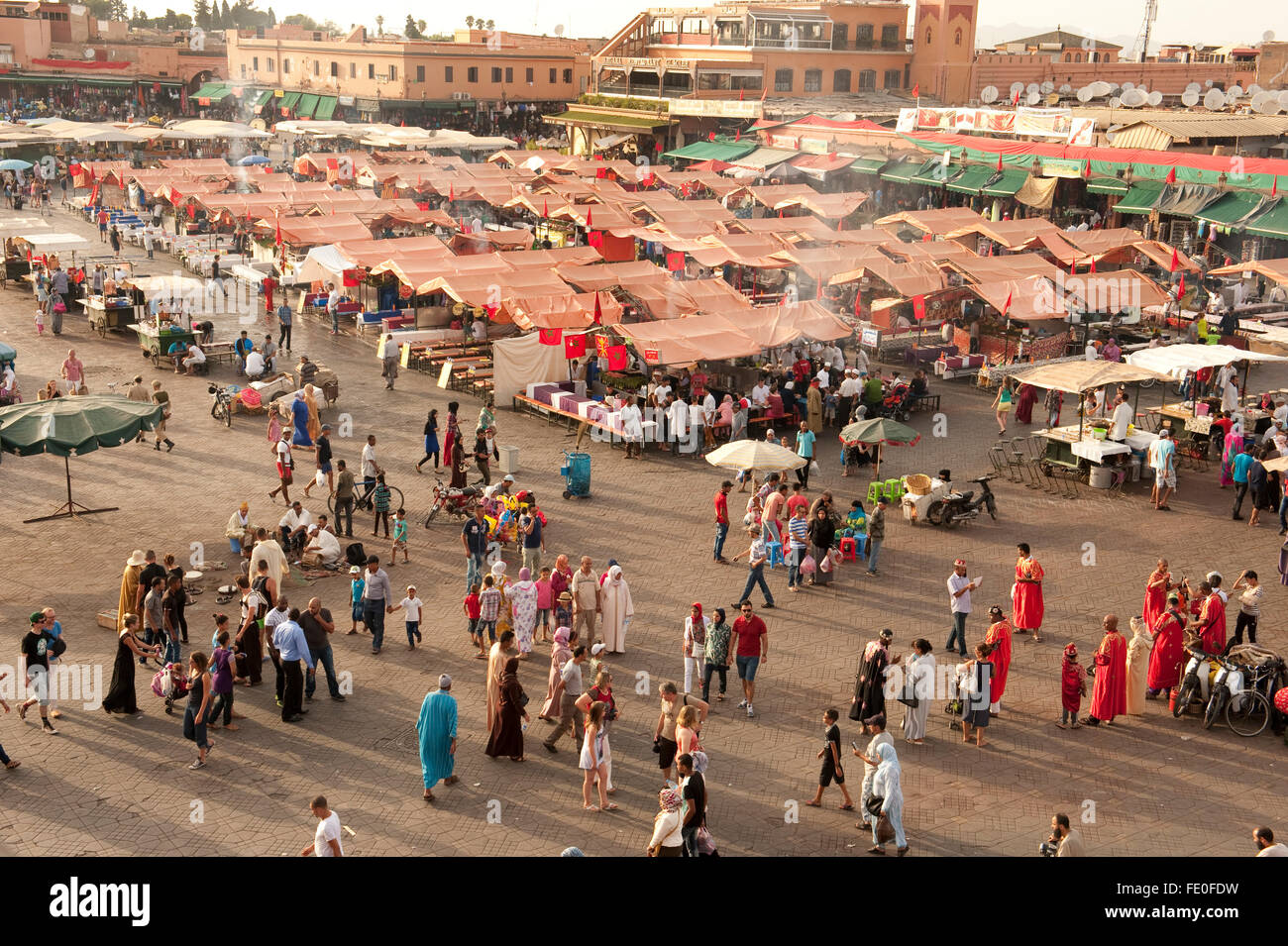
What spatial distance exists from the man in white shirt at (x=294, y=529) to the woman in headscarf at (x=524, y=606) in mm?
3720

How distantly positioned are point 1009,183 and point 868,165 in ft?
21.1

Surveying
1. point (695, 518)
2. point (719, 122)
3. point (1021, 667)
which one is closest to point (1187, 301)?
point (695, 518)

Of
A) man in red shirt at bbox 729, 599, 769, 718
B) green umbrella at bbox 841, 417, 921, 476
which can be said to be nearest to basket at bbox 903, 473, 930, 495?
green umbrella at bbox 841, 417, 921, 476

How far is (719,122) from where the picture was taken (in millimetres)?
63188

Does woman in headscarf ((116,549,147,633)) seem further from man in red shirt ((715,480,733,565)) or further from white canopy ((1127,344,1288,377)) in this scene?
white canopy ((1127,344,1288,377))

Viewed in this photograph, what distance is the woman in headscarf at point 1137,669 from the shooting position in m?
12.7

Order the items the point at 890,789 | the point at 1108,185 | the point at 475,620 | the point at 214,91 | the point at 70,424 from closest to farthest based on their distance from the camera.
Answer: the point at 890,789, the point at 475,620, the point at 70,424, the point at 1108,185, the point at 214,91

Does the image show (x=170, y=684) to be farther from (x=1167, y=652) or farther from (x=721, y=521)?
(x=1167, y=652)

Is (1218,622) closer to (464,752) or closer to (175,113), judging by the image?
(464,752)

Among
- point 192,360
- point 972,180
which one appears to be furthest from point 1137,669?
point 972,180

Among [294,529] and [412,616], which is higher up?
[294,529]

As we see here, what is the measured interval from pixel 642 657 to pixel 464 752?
2707 millimetres

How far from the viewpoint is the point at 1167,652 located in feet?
43.4

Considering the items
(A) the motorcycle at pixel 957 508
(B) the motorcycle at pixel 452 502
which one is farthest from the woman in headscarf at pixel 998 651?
(B) the motorcycle at pixel 452 502
